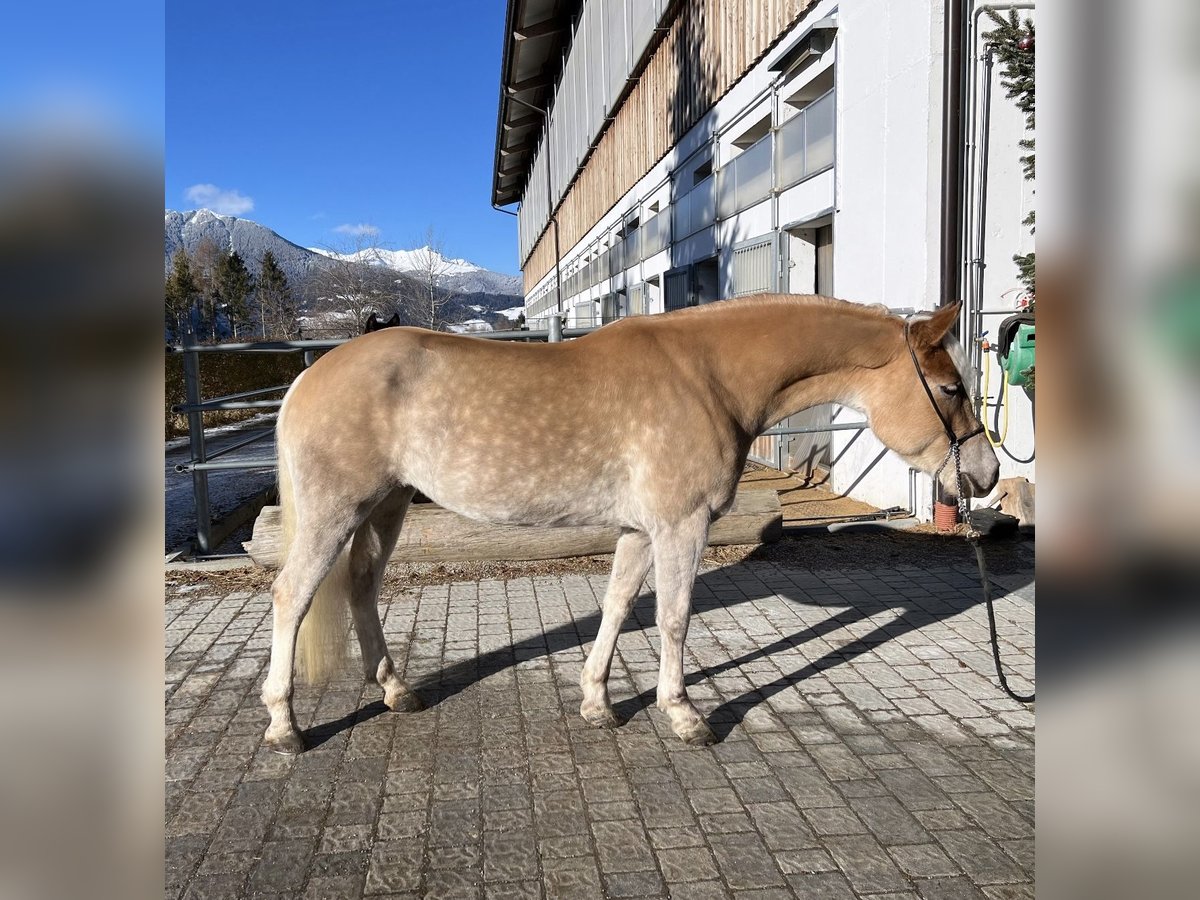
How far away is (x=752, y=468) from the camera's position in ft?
35.3

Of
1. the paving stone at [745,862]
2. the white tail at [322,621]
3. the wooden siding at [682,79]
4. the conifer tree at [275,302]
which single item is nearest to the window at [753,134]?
the wooden siding at [682,79]

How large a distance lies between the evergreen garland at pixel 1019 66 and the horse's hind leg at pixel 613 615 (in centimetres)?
450

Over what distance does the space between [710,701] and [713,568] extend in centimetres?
242

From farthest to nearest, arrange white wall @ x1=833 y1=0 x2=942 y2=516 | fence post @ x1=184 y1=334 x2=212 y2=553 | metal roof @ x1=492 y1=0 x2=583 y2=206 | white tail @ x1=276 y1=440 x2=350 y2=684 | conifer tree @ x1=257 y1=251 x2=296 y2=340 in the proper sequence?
conifer tree @ x1=257 y1=251 x2=296 y2=340 → metal roof @ x1=492 y1=0 x2=583 y2=206 → white wall @ x1=833 y1=0 x2=942 y2=516 → fence post @ x1=184 y1=334 x2=212 y2=553 → white tail @ x1=276 y1=440 x2=350 y2=684

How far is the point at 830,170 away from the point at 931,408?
564cm

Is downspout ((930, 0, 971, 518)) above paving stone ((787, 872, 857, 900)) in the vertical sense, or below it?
above

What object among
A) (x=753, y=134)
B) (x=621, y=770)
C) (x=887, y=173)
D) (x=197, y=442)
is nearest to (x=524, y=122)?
(x=753, y=134)

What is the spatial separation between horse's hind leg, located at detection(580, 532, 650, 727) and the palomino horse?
0.05ft

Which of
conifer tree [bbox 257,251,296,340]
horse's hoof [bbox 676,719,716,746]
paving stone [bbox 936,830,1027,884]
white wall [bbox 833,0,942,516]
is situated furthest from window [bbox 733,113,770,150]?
conifer tree [bbox 257,251,296,340]

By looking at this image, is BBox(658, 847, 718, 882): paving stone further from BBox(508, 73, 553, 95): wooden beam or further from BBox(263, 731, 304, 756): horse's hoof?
BBox(508, 73, 553, 95): wooden beam

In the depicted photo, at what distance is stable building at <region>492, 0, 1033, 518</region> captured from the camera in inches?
257

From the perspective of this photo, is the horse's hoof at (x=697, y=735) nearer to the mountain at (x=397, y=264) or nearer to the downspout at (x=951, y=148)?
the downspout at (x=951, y=148)
